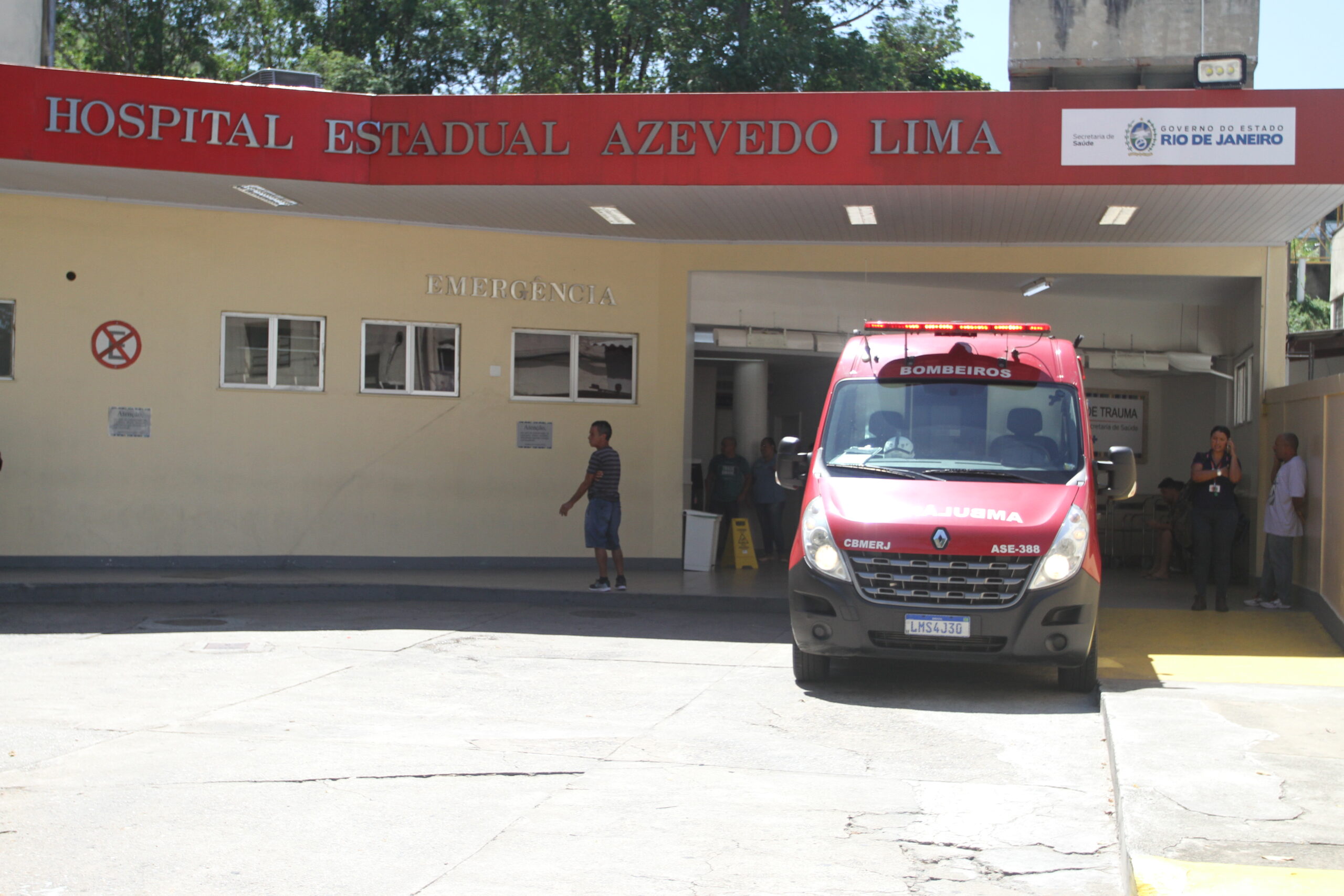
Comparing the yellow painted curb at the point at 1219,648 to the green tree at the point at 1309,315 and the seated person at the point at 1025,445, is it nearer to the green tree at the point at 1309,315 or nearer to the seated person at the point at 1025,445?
the seated person at the point at 1025,445

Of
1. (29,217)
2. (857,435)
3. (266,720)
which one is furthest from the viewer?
(29,217)

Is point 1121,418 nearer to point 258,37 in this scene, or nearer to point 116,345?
point 116,345

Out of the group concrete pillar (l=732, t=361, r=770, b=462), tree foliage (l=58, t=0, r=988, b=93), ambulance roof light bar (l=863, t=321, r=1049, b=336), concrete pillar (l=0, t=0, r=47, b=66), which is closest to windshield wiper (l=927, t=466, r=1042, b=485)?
ambulance roof light bar (l=863, t=321, r=1049, b=336)

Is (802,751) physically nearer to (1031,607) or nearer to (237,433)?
(1031,607)

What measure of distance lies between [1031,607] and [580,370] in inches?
330

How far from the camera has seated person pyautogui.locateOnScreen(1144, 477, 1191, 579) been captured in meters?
16.6

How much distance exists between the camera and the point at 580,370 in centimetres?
1542

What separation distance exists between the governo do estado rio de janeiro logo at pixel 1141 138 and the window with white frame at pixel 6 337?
37.7ft

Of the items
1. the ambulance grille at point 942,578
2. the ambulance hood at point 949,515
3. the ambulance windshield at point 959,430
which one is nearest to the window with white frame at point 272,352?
the ambulance windshield at point 959,430

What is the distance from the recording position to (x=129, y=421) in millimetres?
14031

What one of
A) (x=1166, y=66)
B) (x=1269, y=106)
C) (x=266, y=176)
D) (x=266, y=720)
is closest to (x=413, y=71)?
(x=1166, y=66)

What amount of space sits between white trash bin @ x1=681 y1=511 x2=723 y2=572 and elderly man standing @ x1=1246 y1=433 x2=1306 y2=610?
5.99m

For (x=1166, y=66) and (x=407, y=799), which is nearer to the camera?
(x=407, y=799)

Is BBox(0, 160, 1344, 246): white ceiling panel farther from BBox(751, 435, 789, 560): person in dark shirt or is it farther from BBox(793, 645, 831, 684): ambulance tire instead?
BBox(793, 645, 831, 684): ambulance tire
